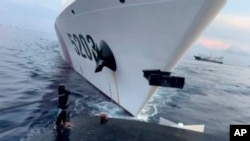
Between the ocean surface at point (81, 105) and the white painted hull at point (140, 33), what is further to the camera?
the ocean surface at point (81, 105)

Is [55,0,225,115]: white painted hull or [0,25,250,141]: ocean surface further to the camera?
[0,25,250,141]: ocean surface

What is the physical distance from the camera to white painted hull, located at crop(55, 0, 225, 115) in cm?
842

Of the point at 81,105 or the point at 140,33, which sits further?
the point at 81,105

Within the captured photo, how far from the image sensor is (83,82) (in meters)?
18.4

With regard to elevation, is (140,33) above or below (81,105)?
above

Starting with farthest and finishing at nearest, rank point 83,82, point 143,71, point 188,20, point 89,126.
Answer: point 83,82
point 143,71
point 89,126
point 188,20

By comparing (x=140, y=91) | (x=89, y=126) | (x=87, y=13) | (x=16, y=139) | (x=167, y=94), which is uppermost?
(x=87, y=13)

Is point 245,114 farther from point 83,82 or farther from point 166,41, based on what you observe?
point 166,41

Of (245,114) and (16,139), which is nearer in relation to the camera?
(16,139)

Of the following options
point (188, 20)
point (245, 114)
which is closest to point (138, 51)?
point (188, 20)

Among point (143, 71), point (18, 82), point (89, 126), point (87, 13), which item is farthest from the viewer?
point (18, 82)

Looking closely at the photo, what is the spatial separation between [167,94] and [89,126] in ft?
37.2

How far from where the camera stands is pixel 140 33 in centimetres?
977

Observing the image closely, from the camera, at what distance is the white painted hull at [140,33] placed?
8422 mm
